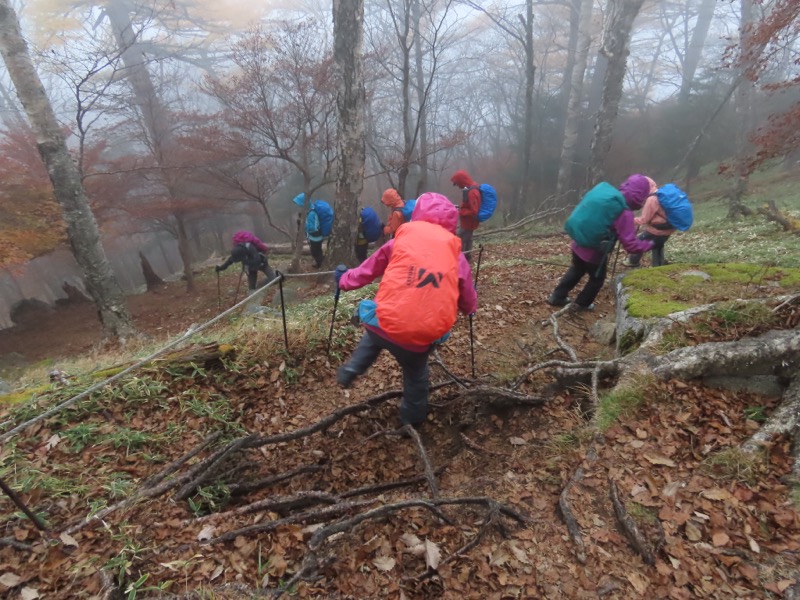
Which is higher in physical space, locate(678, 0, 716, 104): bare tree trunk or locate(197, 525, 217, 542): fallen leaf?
locate(678, 0, 716, 104): bare tree trunk

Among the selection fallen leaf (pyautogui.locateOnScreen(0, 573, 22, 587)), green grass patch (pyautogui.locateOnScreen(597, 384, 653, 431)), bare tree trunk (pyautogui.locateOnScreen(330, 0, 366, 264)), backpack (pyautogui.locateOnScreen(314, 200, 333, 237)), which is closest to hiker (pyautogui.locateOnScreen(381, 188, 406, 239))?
bare tree trunk (pyautogui.locateOnScreen(330, 0, 366, 264))

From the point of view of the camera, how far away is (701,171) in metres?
19.8

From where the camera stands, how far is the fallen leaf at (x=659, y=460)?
2404 mm

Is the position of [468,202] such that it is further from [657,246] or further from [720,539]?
[720,539]

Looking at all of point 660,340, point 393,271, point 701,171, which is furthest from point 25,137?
point 701,171

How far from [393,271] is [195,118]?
13.0 m

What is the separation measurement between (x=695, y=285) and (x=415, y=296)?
345 cm

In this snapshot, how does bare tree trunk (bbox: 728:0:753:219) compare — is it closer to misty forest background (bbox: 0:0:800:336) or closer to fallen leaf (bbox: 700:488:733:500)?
misty forest background (bbox: 0:0:800:336)

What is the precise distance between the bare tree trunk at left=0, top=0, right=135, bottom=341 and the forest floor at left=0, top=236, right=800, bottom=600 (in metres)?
5.39

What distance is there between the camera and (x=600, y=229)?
4645 mm

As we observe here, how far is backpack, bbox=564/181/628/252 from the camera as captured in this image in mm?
4539

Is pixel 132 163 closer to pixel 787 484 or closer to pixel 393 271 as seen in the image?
pixel 393 271

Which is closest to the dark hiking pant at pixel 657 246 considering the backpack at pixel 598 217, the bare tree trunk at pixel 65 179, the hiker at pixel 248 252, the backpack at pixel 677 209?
the backpack at pixel 677 209

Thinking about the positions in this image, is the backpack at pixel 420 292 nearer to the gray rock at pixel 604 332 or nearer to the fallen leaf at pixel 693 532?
the fallen leaf at pixel 693 532
